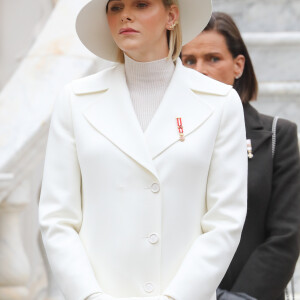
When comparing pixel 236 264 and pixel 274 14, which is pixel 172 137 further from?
pixel 274 14

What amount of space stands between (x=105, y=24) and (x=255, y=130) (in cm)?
93

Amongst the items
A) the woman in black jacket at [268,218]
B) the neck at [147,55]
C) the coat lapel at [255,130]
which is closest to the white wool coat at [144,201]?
the neck at [147,55]

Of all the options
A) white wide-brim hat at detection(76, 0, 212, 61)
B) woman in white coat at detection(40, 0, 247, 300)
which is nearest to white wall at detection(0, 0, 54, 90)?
white wide-brim hat at detection(76, 0, 212, 61)

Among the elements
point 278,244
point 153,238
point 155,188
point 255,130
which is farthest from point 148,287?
point 255,130

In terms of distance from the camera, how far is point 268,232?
353 centimetres

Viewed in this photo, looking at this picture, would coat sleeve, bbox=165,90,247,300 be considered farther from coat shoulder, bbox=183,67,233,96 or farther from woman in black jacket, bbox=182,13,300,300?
woman in black jacket, bbox=182,13,300,300

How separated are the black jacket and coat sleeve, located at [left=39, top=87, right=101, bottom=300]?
0.86 meters

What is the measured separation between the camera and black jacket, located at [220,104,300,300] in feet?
11.3

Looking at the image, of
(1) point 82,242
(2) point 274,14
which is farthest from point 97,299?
(2) point 274,14

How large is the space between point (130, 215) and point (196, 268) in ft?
0.72

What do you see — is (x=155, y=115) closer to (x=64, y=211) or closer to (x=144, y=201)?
(x=144, y=201)

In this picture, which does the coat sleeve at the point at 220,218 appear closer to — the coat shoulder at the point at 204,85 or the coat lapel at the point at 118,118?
the coat shoulder at the point at 204,85

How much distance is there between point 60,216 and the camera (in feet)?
9.11

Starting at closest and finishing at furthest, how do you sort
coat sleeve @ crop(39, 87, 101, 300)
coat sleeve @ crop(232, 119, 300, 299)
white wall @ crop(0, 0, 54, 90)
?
coat sleeve @ crop(39, 87, 101, 300), coat sleeve @ crop(232, 119, 300, 299), white wall @ crop(0, 0, 54, 90)
